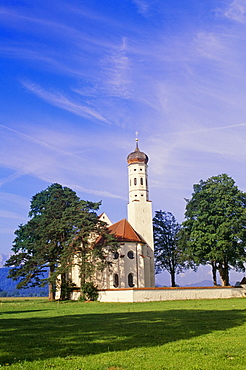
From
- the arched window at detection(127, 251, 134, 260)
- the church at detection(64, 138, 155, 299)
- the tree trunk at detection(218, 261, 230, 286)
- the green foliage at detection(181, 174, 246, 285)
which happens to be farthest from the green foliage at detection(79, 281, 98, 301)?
the tree trunk at detection(218, 261, 230, 286)

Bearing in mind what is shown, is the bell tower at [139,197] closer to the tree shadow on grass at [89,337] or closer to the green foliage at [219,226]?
the green foliage at [219,226]

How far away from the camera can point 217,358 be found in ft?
27.8

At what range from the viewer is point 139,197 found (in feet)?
192

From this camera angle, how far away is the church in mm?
49969

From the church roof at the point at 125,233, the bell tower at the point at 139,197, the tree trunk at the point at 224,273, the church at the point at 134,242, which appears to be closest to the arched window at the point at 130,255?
the church at the point at 134,242

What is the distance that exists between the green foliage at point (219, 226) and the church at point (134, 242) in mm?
7428

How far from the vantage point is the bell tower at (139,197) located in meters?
56.3

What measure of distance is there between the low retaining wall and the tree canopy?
3292mm

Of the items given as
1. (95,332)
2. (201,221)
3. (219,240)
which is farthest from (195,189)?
(95,332)

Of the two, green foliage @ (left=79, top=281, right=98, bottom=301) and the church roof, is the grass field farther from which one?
the church roof

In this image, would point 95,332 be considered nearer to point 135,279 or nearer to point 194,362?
point 194,362

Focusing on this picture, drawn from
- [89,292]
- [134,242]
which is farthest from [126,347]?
[134,242]

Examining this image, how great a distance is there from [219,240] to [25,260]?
22.0m

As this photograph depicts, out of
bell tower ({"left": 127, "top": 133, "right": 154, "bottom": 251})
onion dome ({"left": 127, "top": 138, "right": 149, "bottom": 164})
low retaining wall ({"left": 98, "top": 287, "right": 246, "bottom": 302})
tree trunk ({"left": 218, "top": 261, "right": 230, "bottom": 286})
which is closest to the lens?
low retaining wall ({"left": 98, "top": 287, "right": 246, "bottom": 302})
